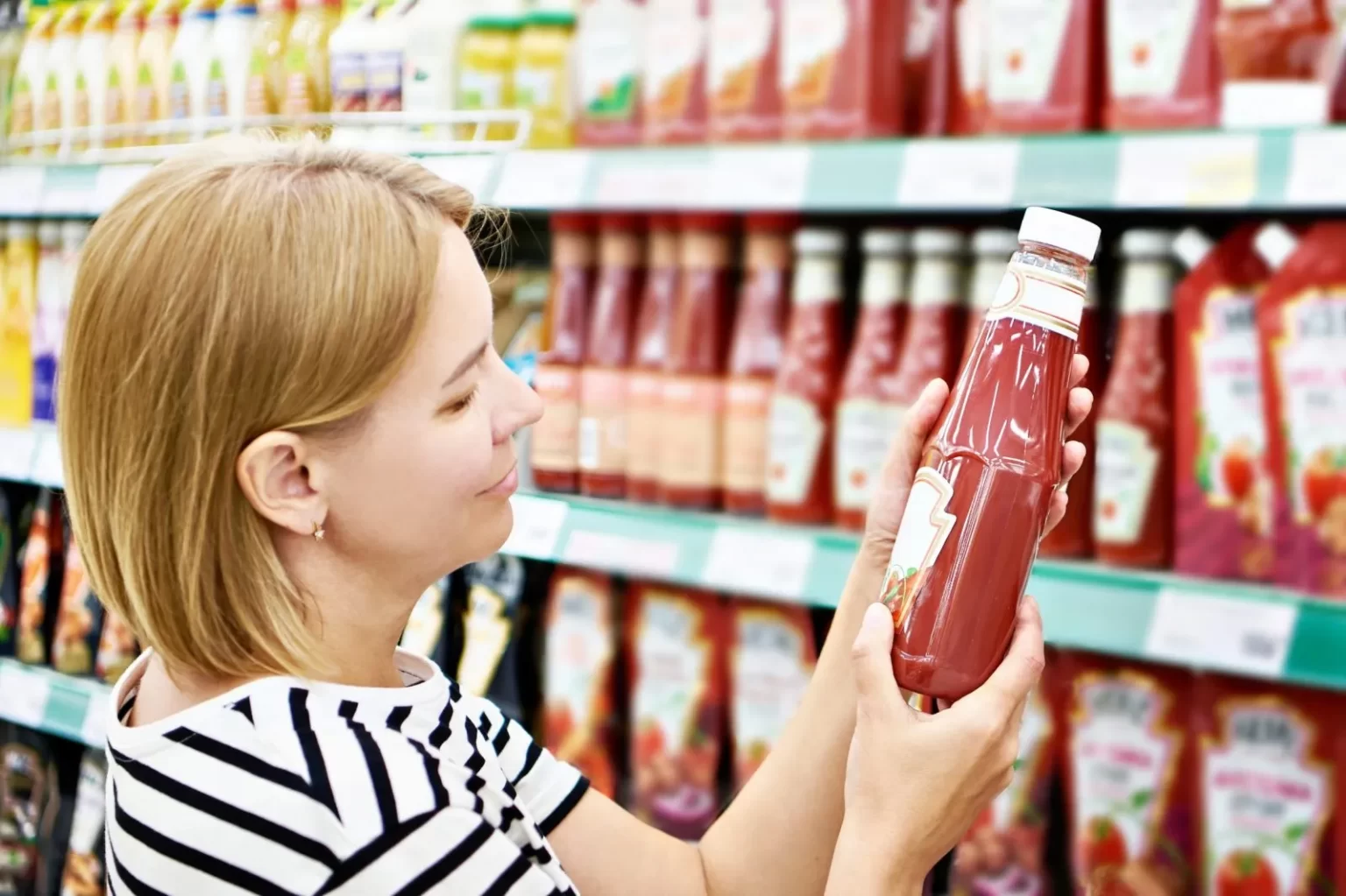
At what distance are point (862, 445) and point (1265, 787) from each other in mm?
520

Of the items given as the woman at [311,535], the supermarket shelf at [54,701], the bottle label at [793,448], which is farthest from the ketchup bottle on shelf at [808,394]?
the supermarket shelf at [54,701]

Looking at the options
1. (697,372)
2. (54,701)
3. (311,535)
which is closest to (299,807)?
(311,535)

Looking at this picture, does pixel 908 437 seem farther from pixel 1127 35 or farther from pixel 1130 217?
pixel 1130 217

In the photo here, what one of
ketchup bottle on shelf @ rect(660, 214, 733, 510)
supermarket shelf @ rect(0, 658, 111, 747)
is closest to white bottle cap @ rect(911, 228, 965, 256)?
ketchup bottle on shelf @ rect(660, 214, 733, 510)

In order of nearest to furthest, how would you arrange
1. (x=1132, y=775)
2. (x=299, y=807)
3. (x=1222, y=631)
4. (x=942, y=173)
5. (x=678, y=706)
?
(x=299, y=807) < (x=1222, y=631) < (x=942, y=173) < (x=1132, y=775) < (x=678, y=706)

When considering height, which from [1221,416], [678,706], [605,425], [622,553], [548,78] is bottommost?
[678,706]

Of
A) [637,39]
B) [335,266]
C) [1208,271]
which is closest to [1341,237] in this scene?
[1208,271]

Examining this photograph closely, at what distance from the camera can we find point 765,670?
1.64m

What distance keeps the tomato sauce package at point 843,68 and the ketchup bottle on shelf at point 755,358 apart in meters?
0.15

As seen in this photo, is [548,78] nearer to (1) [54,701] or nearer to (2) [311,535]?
(2) [311,535]

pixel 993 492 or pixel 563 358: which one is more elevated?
pixel 993 492

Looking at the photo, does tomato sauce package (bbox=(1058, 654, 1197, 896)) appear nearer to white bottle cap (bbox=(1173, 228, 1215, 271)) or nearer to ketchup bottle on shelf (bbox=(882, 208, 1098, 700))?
white bottle cap (bbox=(1173, 228, 1215, 271))

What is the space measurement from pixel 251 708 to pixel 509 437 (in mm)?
218

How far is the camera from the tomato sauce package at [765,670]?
1.62m
